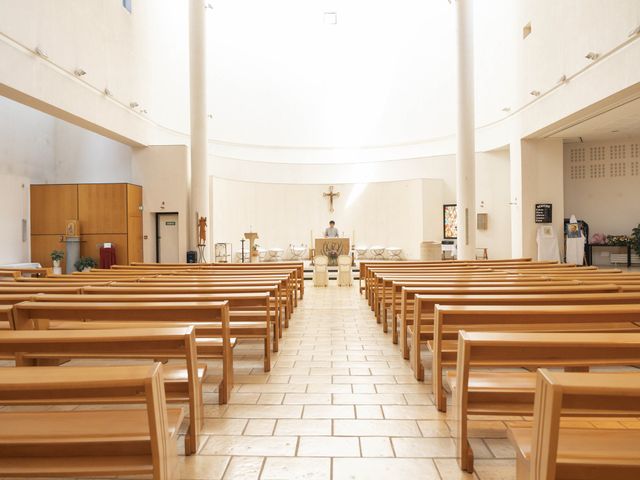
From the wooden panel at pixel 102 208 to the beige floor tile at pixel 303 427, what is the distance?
9466 mm

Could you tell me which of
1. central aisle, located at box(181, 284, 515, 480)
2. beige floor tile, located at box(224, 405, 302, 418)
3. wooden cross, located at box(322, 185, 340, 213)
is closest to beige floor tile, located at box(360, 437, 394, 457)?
central aisle, located at box(181, 284, 515, 480)

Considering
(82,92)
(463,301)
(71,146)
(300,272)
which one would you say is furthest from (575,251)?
(71,146)

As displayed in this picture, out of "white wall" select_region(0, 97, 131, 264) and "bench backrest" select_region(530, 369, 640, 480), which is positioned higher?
"white wall" select_region(0, 97, 131, 264)

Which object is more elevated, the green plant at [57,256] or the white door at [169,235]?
the white door at [169,235]

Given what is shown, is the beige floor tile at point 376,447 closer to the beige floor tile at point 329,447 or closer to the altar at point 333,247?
the beige floor tile at point 329,447

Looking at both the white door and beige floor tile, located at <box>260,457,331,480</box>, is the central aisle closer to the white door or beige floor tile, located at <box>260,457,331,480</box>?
beige floor tile, located at <box>260,457,331,480</box>

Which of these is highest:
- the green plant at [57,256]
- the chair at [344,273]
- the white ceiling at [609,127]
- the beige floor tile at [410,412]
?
the white ceiling at [609,127]

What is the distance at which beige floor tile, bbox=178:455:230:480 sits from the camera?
1967 mm

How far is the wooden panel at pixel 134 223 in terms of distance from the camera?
1089 centimetres

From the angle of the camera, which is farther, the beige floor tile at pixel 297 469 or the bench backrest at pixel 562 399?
the beige floor tile at pixel 297 469

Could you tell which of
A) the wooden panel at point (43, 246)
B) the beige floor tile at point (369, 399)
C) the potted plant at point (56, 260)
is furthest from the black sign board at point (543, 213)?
the wooden panel at point (43, 246)

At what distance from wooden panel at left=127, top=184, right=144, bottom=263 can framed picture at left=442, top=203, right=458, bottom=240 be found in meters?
8.54

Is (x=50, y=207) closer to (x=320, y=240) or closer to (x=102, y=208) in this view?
(x=102, y=208)

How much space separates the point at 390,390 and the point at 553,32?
30.7ft
